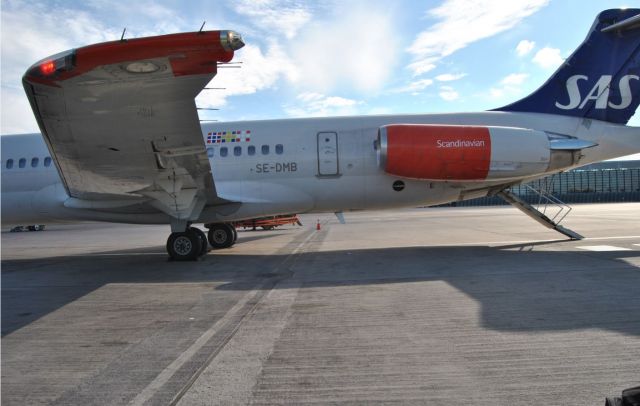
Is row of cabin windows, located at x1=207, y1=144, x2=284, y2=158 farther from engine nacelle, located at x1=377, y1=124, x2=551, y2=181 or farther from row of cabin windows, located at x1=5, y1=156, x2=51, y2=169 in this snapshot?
row of cabin windows, located at x1=5, y1=156, x2=51, y2=169

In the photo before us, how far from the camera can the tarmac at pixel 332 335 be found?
307cm

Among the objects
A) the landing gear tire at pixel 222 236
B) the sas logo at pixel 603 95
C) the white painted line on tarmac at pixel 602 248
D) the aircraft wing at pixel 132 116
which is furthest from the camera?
the landing gear tire at pixel 222 236

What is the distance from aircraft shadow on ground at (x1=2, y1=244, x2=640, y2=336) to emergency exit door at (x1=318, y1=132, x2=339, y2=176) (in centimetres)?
207

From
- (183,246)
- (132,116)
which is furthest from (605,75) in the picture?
(183,246)

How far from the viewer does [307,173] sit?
10555 millimetres

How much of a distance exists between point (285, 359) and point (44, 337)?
8.96 feet

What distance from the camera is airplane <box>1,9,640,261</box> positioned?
9.52 m

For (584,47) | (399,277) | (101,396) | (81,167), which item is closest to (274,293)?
(399,277)

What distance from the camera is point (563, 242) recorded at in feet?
36.6

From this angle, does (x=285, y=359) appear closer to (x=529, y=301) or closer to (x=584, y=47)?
(x=529, y=301)

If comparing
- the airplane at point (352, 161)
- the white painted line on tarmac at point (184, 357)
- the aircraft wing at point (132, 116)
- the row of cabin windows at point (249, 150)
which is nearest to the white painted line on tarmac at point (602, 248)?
the airplane at point (352, 161)

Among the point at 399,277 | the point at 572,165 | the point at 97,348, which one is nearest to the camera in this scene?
the point at 97,348

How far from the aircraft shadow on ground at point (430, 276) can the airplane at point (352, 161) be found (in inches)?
49.3

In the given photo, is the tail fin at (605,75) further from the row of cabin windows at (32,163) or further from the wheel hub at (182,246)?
the row of cabin windows at (32,163)
